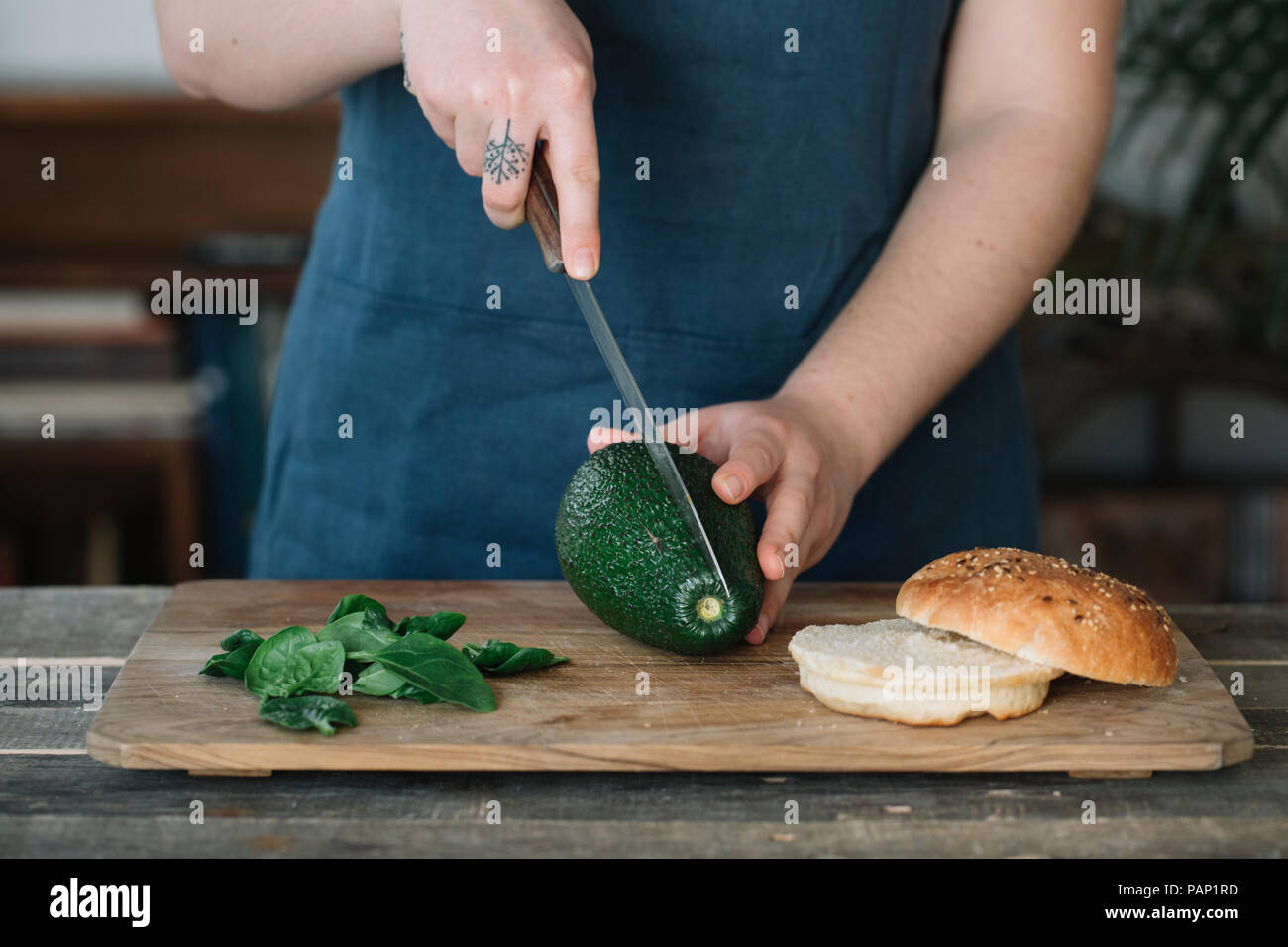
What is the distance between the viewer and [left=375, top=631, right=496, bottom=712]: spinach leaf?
42.7 inches

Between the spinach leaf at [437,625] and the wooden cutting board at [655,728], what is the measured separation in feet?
0.35

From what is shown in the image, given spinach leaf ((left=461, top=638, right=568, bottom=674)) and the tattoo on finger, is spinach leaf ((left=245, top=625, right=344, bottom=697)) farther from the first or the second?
the tattoo on finger

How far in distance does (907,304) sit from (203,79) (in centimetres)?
94

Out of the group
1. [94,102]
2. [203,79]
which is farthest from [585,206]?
[94,102]

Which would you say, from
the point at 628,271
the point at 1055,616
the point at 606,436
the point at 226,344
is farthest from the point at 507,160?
the point at 226,344

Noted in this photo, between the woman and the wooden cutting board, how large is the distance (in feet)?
1.28

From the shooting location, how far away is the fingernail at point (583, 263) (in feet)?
3.77

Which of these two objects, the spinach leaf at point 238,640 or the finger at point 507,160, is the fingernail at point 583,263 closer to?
the finger at point 507,160

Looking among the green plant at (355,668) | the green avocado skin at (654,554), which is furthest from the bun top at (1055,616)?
the green plant at (355,668)

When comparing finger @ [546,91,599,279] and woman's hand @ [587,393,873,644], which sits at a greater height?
finger @ [546,91,599,279]

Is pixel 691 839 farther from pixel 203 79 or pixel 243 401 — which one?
pixel 243 401

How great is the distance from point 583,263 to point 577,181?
0.25 ft

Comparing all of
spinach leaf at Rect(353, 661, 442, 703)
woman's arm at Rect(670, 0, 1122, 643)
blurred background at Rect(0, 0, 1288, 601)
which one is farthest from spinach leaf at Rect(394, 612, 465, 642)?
blurred background at Rect(0, 0, 1288, 601)

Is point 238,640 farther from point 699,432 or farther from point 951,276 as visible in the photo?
point 951,276
